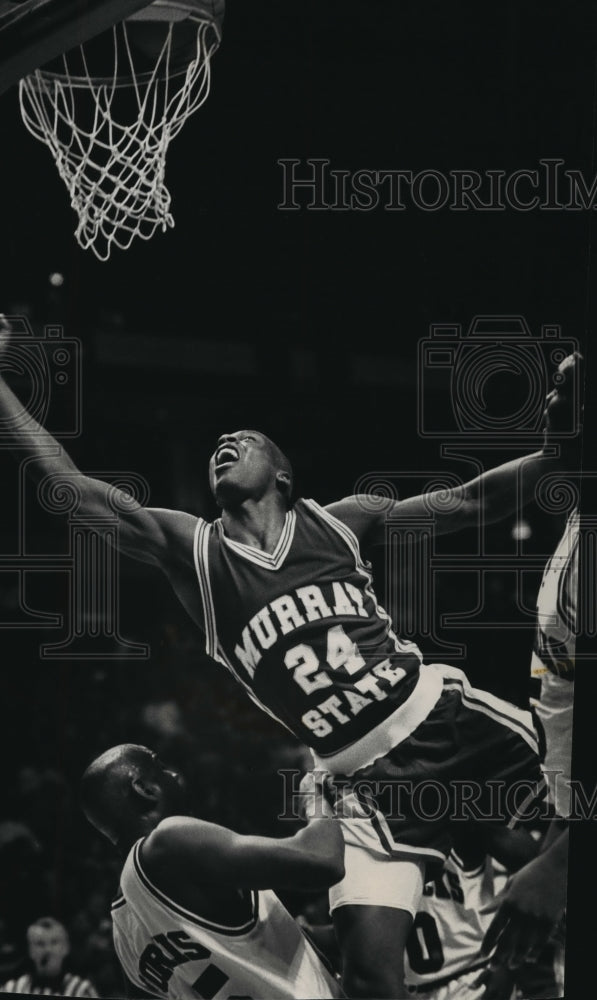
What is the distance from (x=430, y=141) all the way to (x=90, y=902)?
8.65ft

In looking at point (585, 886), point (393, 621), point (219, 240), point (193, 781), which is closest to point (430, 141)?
point (219, 240)

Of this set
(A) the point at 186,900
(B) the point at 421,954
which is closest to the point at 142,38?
(A) the point at 186,900

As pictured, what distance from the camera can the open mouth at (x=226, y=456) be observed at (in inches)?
155

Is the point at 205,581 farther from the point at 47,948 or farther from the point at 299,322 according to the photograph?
the point at 47,948

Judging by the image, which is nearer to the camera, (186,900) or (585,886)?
(186,900)

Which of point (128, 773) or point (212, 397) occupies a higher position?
point (212, 397)

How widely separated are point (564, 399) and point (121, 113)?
1678 mm

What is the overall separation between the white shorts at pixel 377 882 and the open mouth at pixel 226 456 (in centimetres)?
124

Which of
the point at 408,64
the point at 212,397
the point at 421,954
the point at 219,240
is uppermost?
the point at 408,64

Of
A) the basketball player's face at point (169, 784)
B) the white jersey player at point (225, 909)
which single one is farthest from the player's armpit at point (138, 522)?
the white jersey player at point (225, 909)

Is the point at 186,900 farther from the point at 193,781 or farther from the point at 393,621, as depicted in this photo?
the point at 393,621

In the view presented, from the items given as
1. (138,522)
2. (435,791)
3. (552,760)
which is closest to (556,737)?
(552,760)

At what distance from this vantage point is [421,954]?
3.86 meters

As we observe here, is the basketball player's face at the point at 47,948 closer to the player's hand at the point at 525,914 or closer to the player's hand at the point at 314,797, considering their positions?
the player's hand at the point at 314,797
